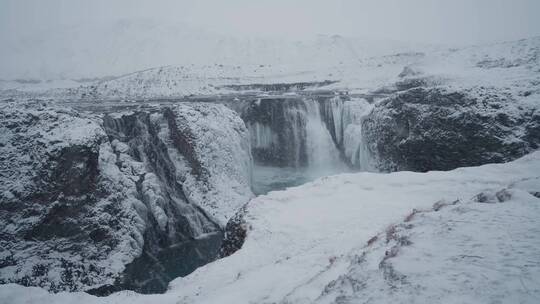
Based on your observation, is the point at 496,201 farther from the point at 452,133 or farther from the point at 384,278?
the point at 452,133

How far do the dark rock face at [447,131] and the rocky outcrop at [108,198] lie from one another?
10171mm

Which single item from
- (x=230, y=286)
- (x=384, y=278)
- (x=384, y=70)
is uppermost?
(x=384, y=70)

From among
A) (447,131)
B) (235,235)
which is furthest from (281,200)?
(447,131)

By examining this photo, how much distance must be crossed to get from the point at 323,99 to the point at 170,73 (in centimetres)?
2986

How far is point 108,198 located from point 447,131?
61.9 feet

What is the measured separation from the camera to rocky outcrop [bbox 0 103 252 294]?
15.2 meters

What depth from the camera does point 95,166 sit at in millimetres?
18219

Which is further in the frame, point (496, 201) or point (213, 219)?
point (213, 219)

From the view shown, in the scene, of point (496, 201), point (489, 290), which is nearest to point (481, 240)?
point (489, 290)

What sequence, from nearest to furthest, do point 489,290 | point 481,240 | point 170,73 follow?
point 489,290, point 481,240, point 170,73

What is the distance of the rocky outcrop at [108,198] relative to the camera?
1524cm

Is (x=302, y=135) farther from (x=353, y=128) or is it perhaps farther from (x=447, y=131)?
(x=447, y=131)

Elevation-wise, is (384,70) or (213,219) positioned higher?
(384,70)

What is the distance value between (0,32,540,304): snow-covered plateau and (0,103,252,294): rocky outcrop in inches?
2.7
